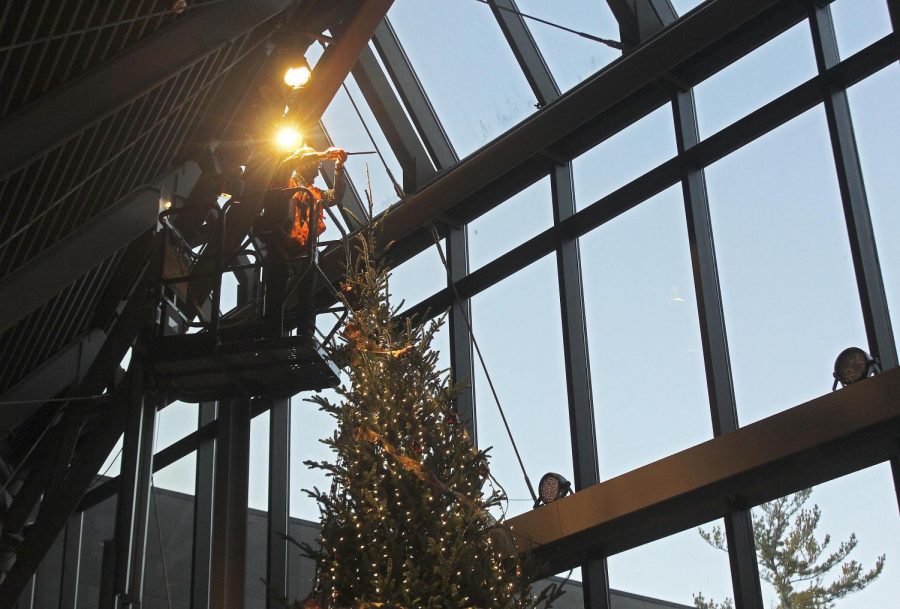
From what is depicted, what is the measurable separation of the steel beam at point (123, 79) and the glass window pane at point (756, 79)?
3659mm

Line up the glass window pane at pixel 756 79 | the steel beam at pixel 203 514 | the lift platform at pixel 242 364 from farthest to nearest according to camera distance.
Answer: the steel beam at pixel 203 514 < the glass window pane at pixel 756 79 < the lift platform at pixel 242 364

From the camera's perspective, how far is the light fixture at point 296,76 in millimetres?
8450

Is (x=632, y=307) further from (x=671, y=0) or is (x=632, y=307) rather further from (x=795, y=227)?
(x=671, y=0)

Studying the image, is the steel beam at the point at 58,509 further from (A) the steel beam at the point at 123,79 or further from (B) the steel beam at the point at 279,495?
(A) the steel beam at the point at 123,79

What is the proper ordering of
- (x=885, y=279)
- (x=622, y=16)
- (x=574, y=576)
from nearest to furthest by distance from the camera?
(x=885, y=279) < (x=574, y=576) < (x=622, y=16)

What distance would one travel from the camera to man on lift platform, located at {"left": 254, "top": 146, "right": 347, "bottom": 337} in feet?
25.7

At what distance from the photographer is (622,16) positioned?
989cm

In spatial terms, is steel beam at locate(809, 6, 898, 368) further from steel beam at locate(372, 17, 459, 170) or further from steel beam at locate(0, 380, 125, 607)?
steel beam at locate(0, 380, 125, 607)

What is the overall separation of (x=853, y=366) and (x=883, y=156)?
1.77m

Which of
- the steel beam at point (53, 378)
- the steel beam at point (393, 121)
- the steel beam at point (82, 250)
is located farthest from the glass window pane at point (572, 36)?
the steel beam at point (53, 378)

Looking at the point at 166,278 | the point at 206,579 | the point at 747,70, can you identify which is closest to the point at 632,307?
the point at 747,70

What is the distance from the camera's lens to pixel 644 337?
30.9ft

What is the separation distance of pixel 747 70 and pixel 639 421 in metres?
3.11

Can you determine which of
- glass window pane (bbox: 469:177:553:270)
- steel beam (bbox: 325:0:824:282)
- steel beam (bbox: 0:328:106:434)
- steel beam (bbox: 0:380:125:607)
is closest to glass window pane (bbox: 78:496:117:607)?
steel beam (bbox: 0:328:106:434)
